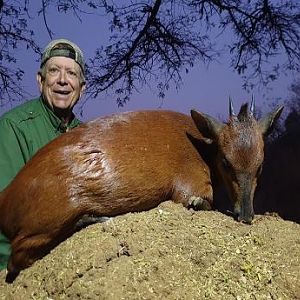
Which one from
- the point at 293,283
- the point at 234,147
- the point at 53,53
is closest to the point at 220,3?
the point at 53,53

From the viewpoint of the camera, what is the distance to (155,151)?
2.48m

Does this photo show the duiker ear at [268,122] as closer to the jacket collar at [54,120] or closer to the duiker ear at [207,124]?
the duiker ear at [207,124]

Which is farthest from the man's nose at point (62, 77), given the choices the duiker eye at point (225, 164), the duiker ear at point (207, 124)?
the duiker eye at point (225, 164)

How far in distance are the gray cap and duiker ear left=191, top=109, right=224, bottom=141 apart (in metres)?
1.15

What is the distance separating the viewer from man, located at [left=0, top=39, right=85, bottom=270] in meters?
3.16

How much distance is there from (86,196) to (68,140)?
1.11 ft

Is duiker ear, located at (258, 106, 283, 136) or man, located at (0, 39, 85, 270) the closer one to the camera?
duiker ear, located at (258, 106, 283, 136)

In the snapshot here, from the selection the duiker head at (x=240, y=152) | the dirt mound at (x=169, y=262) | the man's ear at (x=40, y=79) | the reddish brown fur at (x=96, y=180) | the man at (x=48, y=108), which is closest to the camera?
the dirt mound at (x=169, y=262)

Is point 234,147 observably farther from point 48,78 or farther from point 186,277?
point 48,78

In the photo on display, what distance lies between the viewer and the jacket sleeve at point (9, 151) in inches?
119

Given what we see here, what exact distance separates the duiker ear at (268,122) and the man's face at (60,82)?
1437mm

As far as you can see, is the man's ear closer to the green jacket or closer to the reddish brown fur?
the green jacket

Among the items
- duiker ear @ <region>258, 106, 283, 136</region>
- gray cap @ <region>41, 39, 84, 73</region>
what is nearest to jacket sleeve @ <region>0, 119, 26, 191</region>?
gray cap @ <region>41, 39, 84, 73</region>

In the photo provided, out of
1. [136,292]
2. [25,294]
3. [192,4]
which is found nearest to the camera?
[136,292]
